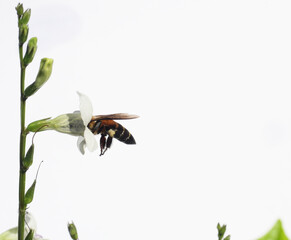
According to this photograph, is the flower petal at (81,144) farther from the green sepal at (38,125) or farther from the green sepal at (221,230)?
the green sepal at (221,230)

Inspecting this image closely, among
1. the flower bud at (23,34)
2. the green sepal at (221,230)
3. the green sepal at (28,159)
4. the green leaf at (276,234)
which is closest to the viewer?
the green leaf at (276,234)

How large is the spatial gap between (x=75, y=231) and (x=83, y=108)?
0.39m

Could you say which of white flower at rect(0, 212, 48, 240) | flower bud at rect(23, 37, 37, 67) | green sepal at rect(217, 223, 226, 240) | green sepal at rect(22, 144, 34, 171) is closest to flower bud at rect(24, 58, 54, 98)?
flower bud at rect(23, 37, 37, 67)

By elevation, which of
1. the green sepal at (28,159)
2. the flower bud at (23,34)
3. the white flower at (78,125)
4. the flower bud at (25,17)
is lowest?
the green sepal at (28,159)

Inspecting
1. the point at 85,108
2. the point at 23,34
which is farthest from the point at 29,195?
the point at 23,34

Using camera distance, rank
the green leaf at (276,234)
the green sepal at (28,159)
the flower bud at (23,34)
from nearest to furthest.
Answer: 1. the green leaf at (276,234)
2. the green sepal at (28,159)
3. the flower bud at (23,34)

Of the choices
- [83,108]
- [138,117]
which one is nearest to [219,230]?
[138,117]

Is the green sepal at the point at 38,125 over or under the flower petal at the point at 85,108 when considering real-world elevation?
under

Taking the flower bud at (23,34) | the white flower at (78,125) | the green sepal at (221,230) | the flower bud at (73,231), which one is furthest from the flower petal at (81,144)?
the green sepal at (221,230)

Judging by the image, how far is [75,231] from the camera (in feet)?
4.43

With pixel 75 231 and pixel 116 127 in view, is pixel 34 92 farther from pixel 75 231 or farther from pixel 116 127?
pixel 75 231

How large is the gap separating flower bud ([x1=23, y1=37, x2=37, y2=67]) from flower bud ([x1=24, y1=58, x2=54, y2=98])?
4 cm

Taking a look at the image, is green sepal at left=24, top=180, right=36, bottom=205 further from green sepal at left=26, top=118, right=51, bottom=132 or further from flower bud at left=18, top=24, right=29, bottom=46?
flower bud at left=18, top=24, right=29, bottom=46

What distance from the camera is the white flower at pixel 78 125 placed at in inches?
53.5
